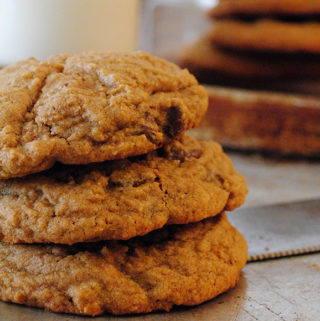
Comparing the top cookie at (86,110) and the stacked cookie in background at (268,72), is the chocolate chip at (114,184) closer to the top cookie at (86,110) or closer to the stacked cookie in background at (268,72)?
the top cookie at (86,110)

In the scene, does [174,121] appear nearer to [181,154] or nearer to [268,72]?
[181,154]

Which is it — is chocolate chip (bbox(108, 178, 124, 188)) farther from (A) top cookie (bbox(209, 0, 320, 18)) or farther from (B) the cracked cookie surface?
(A) top cookie (bbox(209, 0, 320, 18))

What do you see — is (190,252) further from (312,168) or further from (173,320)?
(312,168)

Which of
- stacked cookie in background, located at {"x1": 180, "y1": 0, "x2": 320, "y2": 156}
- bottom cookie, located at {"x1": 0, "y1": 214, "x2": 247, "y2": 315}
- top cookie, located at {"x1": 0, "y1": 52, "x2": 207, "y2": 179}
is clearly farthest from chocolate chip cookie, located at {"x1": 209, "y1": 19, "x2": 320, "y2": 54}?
bottom cookie, located at {"x1": 0, "y1": 214, "x2": 247, "y2": 315}

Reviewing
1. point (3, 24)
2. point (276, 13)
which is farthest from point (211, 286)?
point (276, 13)

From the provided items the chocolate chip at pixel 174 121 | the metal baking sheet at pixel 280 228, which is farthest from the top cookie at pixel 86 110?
the metal baking sheet at pixel 280 228

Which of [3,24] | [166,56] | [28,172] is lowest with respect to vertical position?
[166,56]
